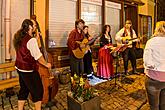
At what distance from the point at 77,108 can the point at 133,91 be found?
78.8 inches

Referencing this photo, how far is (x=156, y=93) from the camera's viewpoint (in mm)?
2605

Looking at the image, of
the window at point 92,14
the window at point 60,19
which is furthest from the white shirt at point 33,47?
the window at point 92,14

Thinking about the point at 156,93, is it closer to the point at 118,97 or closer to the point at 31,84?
the point at 31,84

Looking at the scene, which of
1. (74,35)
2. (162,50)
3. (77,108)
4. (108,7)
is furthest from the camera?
(108,7)

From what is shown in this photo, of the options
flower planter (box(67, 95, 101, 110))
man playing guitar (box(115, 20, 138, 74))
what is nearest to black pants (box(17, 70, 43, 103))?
flower planter (box(67, 95, 101, 110))

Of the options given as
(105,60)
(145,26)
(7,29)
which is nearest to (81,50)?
(105,60)

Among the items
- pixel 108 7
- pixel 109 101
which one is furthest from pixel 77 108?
pixel 108 7

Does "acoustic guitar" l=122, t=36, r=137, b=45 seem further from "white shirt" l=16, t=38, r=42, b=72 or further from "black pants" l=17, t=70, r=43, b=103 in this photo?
"white shirt" l=16, t=38, r=42, b=72

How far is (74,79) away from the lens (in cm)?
348

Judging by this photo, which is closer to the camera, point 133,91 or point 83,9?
point 133,91

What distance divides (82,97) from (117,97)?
54.5 inches

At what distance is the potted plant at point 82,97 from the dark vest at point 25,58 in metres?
0.72

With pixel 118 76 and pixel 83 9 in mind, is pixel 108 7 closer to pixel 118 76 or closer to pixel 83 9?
pixel 83 9

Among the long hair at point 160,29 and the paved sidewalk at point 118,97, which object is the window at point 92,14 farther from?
the long hair at point 160,29
